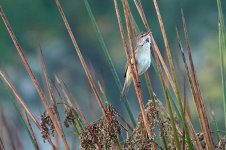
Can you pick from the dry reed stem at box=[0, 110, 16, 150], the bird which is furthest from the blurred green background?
the dry reed stem at box=[0, 110, 16, 150]

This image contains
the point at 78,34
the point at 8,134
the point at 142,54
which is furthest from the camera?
the point at 78,34

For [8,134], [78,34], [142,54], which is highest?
[78,34]

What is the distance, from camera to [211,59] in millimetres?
25266

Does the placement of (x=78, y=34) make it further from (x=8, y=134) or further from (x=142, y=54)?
(x=8, y=134)

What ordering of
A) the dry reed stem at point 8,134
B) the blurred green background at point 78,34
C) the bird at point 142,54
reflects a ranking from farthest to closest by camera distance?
the blurred green background at point 78,34 < the bird at point 142,54 < the dry reed stem at point 8,134

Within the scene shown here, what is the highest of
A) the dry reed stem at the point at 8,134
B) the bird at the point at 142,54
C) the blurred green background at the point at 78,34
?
the blurred green background at the point at 78,34

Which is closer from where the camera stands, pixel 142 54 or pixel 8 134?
pixel 8 134

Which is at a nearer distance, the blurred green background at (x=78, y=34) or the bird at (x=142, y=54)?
the bird at (x=142, y=54)

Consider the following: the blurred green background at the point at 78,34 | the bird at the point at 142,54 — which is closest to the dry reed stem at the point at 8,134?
the bird at the point at 142,54

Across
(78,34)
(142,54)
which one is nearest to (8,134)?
(142,54)

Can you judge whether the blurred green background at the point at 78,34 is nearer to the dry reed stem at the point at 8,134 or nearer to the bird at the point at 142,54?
the bird at the point at 142,54

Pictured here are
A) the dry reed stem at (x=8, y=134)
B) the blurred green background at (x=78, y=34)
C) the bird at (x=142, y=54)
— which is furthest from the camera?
the blurred green background at (x=78, y=34)

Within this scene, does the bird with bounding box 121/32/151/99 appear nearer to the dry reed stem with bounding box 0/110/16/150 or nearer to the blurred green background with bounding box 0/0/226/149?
the dry reed stem with bounding box 0/110/16/150

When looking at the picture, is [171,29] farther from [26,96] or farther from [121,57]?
[26,96]
